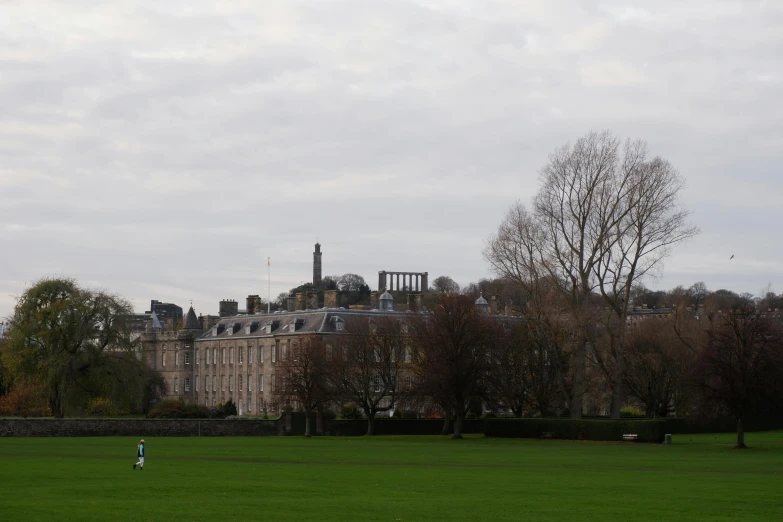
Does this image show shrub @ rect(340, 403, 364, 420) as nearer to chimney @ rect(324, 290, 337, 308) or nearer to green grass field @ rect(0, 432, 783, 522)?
chimney @ rect(324, 290, 337, 308)

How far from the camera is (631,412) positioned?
97312 mm

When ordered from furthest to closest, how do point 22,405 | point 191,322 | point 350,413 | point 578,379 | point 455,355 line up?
1. point 191,322
2. point 350,413
3. point 22,405
4. point 455,355
5. point 578,379

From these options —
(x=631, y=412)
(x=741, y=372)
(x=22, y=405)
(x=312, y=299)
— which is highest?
(x=312, y=299)

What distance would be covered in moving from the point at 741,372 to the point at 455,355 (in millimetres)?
22193

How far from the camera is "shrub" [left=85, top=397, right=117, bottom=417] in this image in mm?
82812

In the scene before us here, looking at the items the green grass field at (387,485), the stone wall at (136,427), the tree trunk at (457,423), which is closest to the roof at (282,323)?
the stone wall at (136,427)

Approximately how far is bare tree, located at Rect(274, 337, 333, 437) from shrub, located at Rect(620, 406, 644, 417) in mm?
27307

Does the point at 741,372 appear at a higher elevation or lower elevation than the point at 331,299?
lower

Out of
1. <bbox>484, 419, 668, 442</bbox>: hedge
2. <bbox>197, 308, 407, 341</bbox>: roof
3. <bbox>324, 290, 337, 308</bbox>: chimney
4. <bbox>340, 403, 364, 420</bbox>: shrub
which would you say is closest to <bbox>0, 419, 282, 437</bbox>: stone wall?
<bbox>340, 403, 364, 420</bbox>: shrub

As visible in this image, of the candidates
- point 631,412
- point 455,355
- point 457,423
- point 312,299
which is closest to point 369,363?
point 455,355

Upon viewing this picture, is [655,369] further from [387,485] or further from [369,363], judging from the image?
[387,485]

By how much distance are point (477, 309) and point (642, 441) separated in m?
17.2

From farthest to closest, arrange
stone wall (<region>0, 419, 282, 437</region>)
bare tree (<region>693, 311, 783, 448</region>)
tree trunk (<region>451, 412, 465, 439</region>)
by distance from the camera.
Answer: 1. tree trunk (<region>451, 412, 465, 439</region>)
2. stone wall (<region>0, 419, 282, 437</region>)
3. bare tree (<region>693, 311, 783, 448</region>)

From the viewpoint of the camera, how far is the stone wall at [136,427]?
230ft
